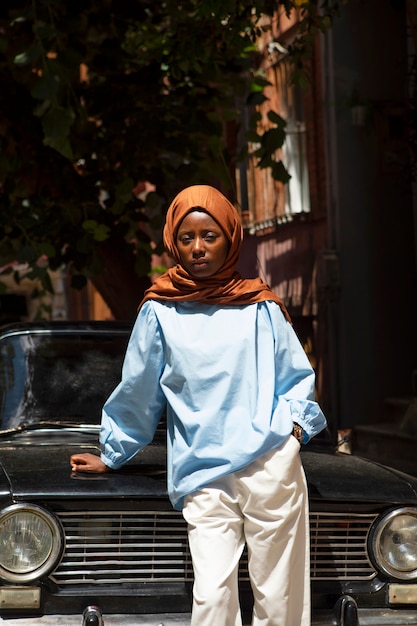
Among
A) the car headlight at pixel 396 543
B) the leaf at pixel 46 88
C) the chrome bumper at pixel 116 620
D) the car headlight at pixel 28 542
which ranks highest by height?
the leaf at pixel 46 88

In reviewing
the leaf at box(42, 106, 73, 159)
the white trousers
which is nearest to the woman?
the white trousers

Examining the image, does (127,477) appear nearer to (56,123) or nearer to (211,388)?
(211,388)

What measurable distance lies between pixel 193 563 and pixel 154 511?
0.28 metres

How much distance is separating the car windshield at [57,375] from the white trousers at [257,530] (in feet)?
4.19

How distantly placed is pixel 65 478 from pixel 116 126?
514cm

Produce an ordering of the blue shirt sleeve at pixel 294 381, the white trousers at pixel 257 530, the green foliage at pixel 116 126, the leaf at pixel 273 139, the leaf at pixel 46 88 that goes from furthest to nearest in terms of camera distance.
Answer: the green foliage at pixel 116 126, the leaf at pixel 273 139, the leaf at pixel 46 88, the blue shirt sleeve at pixel 294 381, the white trousers at pixel 257 530

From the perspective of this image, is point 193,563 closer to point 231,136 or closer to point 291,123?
point 291,123

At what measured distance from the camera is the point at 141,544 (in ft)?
→ 13.3

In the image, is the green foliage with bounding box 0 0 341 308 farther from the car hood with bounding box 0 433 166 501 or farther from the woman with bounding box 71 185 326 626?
the woman with bounding box 71 185 326 626

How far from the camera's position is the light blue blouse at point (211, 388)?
3.83m

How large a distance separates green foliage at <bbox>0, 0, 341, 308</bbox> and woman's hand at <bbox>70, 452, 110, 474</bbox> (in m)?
4.03

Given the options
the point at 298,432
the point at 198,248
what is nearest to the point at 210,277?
the point at 198,248

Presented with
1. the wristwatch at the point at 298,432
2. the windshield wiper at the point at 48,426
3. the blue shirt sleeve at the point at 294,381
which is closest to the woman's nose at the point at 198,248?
the blue shirt sleeve at the point at 294,381

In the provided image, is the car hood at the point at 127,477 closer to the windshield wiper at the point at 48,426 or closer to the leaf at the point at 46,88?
the windshield wiper at the point at 48,426
